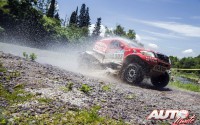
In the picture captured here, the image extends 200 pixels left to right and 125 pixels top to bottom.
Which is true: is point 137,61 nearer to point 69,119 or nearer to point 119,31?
point 69,119

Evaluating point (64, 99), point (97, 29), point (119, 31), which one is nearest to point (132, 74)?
point (64, 99)

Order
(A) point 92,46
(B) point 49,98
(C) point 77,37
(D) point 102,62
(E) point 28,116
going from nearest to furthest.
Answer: (E) point 28,116, (B) point 49,98, (D) point 102,62, (A) point 92,46, (C) point 77,37

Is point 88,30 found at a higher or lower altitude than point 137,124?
higher

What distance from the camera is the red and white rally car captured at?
1051 centimetres

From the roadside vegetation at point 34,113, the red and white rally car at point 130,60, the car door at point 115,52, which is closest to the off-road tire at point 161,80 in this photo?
the red and white rally car at point 130,60

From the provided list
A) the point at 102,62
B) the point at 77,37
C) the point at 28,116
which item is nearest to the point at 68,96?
the point at 28,116

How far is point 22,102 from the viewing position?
5.27 m

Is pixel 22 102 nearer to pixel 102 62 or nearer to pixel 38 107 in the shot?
pixel 38 107

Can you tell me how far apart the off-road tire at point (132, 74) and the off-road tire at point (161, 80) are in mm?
1766

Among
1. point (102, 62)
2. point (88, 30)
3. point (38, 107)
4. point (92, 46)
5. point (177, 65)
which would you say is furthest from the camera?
point (177, 65)

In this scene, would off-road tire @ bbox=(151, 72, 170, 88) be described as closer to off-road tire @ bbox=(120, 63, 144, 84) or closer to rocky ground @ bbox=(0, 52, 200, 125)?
off-road tire @ bbox=(120, 63, 144, 84)

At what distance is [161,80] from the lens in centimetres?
1200

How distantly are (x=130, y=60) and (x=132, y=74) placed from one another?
75 cm

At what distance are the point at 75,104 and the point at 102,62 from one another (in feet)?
21.5
